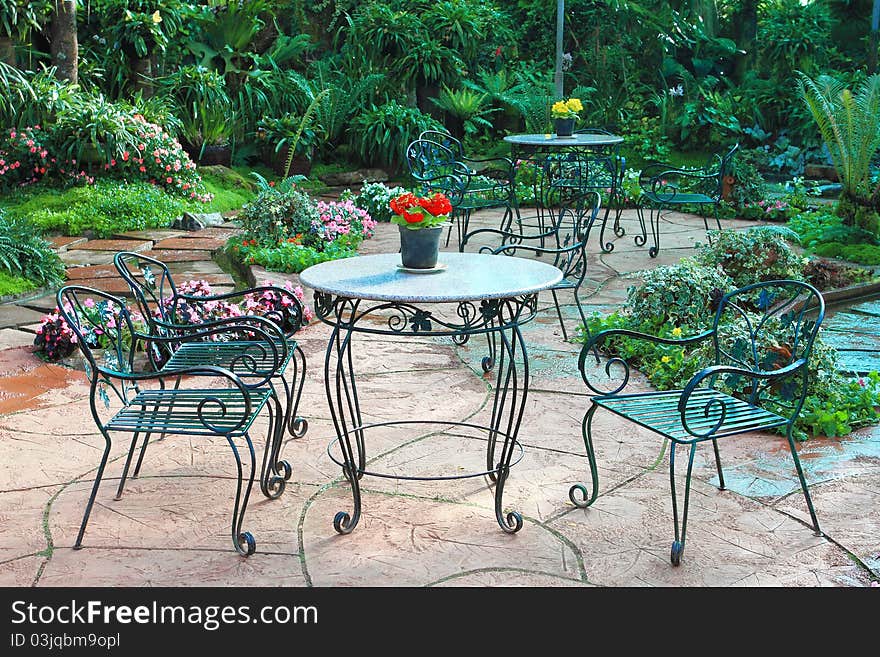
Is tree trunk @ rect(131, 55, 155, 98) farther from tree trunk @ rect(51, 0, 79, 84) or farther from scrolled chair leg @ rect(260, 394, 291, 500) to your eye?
scrolled chair leg @ rect(260, 394, 291, 500)

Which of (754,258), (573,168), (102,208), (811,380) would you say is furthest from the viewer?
(102,208)

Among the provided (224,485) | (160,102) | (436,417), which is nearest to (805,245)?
(436,417)

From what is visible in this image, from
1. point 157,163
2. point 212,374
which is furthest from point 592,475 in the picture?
point 157,163

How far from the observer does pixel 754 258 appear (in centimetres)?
589

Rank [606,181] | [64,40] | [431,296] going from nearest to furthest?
1. [431,296]
2. [606,181]
3. [64,40]

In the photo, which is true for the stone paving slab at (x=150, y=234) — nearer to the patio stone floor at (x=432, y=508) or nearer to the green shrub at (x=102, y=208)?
the green shrub at (x=102, y=208)

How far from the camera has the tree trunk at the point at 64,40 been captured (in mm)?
9766

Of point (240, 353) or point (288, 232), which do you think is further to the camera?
point (288, 232)

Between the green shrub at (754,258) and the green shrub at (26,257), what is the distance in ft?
14.2

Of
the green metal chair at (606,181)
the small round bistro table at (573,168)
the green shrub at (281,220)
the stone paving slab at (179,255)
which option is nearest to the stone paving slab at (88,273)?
the stone paving slab at (179,255)

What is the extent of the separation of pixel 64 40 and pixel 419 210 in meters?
8.06

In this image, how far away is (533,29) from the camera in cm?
1395

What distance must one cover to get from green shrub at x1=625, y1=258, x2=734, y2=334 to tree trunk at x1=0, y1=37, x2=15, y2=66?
7.57m

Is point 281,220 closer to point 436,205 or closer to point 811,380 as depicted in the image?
point 436,205
